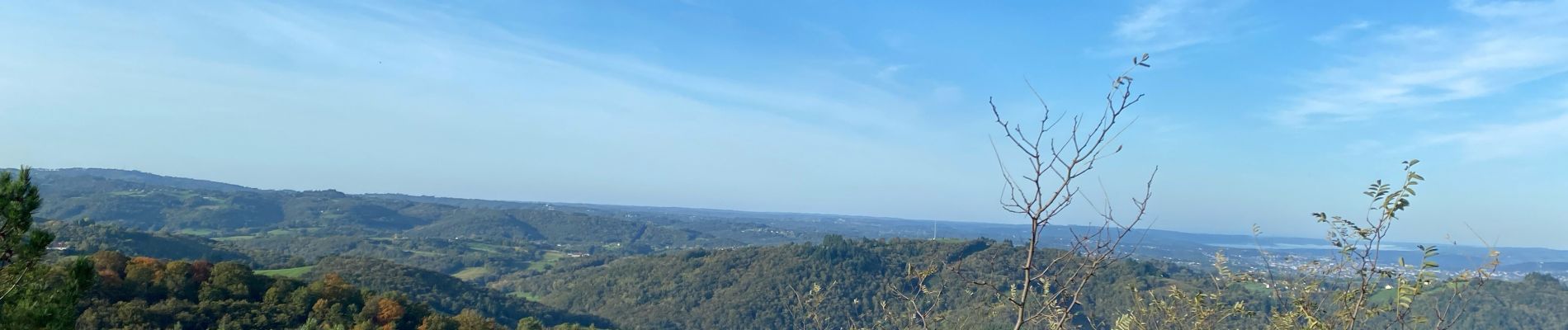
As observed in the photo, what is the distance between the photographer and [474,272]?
344ft

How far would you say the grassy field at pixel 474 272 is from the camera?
101 m

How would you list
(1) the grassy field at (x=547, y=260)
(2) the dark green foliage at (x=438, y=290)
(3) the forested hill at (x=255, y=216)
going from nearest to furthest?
1. (2) the dark green foliage at (x=438, y=290)
2. (1) the grassy field at (x=547, y=260)
3. (3) the forested hill at (x=255, y=216)

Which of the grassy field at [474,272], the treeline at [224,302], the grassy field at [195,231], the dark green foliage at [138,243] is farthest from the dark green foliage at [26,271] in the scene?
the grassy field at [195,231]

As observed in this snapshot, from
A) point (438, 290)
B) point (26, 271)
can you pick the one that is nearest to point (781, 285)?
point (438, 290)

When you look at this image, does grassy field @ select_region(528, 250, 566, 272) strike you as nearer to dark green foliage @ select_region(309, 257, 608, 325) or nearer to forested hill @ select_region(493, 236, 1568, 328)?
forested hill @ select_region(493, 236, 1568, 328)

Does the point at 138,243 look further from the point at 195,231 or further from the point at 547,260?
the point at 195,231

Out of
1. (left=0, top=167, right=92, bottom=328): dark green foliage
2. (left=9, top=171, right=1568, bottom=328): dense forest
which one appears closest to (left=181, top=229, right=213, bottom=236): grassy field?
(left=9, top=171, right=1568, bottom=328): dense forest

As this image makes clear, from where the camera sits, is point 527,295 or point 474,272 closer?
point 527,295

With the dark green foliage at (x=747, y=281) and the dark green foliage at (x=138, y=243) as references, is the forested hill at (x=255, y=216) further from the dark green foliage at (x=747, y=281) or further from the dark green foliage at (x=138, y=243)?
the dark green foliage at (x=747, y=281)

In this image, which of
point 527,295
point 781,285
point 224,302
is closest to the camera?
point 224,302

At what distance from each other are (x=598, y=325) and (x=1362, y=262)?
65179 mm

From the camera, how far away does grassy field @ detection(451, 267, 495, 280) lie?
101 metres

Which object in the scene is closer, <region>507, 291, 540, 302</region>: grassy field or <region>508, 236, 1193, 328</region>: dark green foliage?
<region>508, 236, 1193, 328</region>: dark green foliage

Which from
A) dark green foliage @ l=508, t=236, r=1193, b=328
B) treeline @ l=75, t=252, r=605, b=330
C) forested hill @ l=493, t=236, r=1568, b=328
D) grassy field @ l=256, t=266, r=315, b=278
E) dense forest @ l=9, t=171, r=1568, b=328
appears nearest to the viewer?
dense forest @ l=9, t=171, r=1568, b=328
